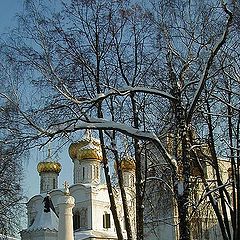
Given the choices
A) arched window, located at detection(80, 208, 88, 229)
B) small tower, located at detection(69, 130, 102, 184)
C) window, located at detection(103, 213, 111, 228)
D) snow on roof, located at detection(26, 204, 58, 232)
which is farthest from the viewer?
small tower, located at detection(69, 130, 102, 184)

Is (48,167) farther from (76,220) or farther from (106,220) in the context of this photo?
(106,220)

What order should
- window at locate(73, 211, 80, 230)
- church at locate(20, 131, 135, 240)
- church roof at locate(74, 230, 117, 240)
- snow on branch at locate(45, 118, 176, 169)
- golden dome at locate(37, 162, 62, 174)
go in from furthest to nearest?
golden dome at locate(37, 162, 62, 174) < window at locate(73, 211, 80, 230) < church roof at locate(74, 230, 117, 240) < church at locate(20, 131, 135, 240) < snow on branch at locate(45, 118, 176, 169)

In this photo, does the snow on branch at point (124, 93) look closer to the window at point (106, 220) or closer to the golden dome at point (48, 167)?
the window at point (106, 220)

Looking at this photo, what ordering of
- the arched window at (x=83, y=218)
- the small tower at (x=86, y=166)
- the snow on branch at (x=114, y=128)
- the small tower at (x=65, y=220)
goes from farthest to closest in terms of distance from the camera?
the small tower at (x=86, y=166)
the arched window at (x=83, y=218)
the small tower at (x=65, y=220)
the snow on branch at (x=114, y=128)

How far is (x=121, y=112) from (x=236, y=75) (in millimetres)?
3180

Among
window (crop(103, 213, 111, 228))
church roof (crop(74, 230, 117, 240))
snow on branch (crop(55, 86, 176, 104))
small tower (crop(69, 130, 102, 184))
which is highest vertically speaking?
small tower (crop(69, 130, 102, 184))

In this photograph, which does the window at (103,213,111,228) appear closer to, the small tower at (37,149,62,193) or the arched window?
the arched window

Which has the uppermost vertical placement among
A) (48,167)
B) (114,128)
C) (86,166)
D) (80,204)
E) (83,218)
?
(48,167)

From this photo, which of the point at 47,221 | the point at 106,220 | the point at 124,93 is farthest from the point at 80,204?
the point at 124,93

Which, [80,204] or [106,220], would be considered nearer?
[106,220]

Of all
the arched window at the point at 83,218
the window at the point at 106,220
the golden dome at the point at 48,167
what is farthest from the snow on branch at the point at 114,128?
the golden dome at the point at 48,167

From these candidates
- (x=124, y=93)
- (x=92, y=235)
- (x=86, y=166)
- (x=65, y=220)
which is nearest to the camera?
(x=124, y=93)

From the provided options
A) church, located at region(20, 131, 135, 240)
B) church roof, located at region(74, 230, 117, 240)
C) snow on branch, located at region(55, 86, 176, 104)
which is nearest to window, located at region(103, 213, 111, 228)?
church, located at region(20, 131, 135, 240)

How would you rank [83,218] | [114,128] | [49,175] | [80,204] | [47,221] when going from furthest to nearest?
[49,175], [80,204], [83,218], [47,221], [114,128]
